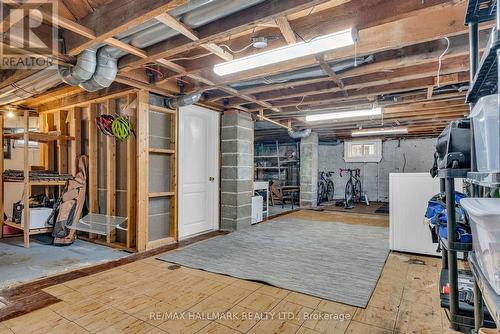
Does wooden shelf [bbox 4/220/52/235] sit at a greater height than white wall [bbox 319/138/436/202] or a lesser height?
lesser

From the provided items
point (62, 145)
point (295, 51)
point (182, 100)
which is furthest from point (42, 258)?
point (295, 51)

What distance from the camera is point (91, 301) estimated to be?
89.7 inches

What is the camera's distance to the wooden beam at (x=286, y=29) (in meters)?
2.14

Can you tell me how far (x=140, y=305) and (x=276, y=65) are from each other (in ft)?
8.66

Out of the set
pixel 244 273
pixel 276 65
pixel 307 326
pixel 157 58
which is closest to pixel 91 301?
pixel 244 273

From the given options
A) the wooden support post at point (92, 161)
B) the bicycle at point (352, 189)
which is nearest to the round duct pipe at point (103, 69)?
the wooden support post at point (92, 161)

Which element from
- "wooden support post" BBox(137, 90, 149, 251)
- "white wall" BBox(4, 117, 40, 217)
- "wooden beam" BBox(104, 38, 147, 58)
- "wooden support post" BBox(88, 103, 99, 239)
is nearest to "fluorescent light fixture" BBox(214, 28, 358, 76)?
"wooden beam" BBox(104, 38, 147, 58)

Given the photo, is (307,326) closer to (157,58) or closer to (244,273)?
(244,273)

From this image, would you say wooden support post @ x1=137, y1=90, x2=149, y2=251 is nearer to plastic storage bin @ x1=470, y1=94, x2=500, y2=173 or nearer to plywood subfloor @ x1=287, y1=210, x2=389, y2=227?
plastic storage bin @ x1=470, y1=94, x2=500, y2=173

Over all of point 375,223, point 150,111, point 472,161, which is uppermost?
point 150,111

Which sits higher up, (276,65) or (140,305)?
(276,65)

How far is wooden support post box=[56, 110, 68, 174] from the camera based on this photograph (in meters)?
4.71

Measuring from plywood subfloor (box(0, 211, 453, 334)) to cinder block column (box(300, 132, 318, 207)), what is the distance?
5.50 meters

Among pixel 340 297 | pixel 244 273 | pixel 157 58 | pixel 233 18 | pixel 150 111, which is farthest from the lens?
pixel 150 111
